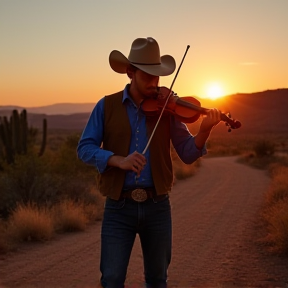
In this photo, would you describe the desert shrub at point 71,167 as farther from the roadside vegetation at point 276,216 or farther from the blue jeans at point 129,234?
the blue jeans at point 129,234

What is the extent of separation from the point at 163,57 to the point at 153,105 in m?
0.46

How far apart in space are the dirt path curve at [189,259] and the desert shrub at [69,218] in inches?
10.9

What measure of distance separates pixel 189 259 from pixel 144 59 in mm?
5425

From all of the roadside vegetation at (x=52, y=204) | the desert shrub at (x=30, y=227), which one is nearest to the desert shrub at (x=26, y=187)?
the roadside vegetation at (x=52, y=204)

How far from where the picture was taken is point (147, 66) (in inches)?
169

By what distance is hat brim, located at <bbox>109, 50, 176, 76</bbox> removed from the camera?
4.25 metres

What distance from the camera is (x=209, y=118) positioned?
14.0ft

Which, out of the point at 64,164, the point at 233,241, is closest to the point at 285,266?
the point at 233,241

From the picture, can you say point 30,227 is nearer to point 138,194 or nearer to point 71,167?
point 138,194

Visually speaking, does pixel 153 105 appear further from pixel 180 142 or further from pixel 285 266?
pixel 285 266

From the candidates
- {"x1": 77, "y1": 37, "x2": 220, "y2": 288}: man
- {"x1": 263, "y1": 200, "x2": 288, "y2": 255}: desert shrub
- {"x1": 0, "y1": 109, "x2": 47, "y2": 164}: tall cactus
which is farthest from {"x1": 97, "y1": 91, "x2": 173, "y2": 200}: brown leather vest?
{"x1": 0, "y1": 109, "x2": 47, "y2": 164}: tall cactus

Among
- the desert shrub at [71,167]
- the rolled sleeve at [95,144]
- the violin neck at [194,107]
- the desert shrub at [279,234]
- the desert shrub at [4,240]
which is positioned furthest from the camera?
the desert shrub at [71,167]

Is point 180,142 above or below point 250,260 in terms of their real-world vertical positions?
above

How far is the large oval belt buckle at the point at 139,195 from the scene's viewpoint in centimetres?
418
